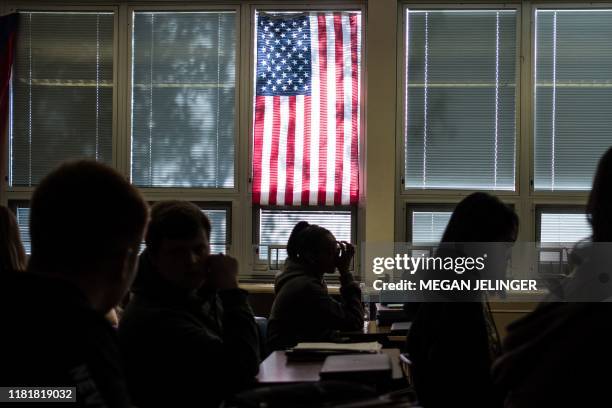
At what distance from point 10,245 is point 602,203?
2.22 m

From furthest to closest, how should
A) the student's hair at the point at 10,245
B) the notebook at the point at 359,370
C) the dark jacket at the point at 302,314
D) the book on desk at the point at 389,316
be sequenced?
1. the book on desk at the point at 389,316
2. the dark jacket at the point at 302,314
3. the student's hair at the point at 10,245
4. the notebook at the point at 359,370

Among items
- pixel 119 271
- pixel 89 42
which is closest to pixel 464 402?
pixel 119 271

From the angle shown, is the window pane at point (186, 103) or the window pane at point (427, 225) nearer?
the window pane at point (427, 225)

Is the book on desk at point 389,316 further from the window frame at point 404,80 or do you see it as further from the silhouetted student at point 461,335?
the window frame at point 404,80

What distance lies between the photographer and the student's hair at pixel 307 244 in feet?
12.3

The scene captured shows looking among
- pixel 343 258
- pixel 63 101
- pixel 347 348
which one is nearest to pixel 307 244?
pixel 343 258

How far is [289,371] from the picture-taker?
2258 millimetres

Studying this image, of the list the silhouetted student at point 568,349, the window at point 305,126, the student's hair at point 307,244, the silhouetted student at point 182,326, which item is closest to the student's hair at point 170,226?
the silhouetted student at point 182,326

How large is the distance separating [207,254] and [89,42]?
4.73m

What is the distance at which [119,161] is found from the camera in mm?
6449

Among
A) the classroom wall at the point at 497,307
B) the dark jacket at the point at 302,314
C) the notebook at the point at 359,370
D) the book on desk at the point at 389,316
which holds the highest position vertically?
the notebook at the point at 359,370

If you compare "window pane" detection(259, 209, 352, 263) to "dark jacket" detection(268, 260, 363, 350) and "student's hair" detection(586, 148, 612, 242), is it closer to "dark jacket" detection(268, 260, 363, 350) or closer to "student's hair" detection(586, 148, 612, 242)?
"dark jacket" detection(268, 260, 363, 350)

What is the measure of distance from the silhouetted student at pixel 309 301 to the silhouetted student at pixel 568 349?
84.9 inches

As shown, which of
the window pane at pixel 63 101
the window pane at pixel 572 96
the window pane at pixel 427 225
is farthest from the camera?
the window pane at pixel 63 101
